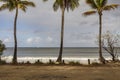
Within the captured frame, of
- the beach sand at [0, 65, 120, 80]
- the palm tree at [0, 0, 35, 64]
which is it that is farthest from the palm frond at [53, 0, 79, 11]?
the beach sand at [0, 65, 120, 80]

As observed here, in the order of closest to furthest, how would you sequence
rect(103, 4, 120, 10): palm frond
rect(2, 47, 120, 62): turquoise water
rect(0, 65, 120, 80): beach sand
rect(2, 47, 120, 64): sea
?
rect(0, 65, 120, 80): beach sand
rect(103, 4, 120, 10): palm frond
rect(2, 47, 120, 64): sea
rect(2, 47, 120, 62): turquoise water

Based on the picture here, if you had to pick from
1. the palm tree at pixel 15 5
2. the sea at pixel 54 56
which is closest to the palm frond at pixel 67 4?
the palm tree at pixel 15 5

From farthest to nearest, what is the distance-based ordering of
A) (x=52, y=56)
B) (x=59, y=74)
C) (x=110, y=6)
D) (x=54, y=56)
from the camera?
(x=54, y=56) → (x=52, y=56) → (x=110, y=6) → (x=59, y=74)

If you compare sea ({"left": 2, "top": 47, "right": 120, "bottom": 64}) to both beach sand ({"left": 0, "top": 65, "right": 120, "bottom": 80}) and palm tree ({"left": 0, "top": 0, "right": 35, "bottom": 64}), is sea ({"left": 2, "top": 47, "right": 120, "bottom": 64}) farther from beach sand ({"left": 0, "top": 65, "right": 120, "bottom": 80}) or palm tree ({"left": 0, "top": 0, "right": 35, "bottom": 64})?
beach sand ({"left": 0, "top": 65, "right": 120, "bottom": 80})

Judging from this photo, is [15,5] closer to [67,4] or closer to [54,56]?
[67,4]

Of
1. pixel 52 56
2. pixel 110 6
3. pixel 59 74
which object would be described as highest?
pixel 110 6

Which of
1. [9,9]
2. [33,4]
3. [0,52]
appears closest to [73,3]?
[33,4]

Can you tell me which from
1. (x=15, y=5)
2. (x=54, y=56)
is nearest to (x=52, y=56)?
(x=54, y=56)

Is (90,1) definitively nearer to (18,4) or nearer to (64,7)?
(64,7)

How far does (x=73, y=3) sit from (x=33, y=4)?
5534 millimetres

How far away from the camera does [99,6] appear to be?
41000 mm

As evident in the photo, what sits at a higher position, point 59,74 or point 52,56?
point 52,56

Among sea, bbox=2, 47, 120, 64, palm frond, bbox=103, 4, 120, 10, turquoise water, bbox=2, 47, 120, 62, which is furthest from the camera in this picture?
turquoise water, bbox=2, 47, 120, 62

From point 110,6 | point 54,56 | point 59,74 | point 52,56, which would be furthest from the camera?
point 54,56
